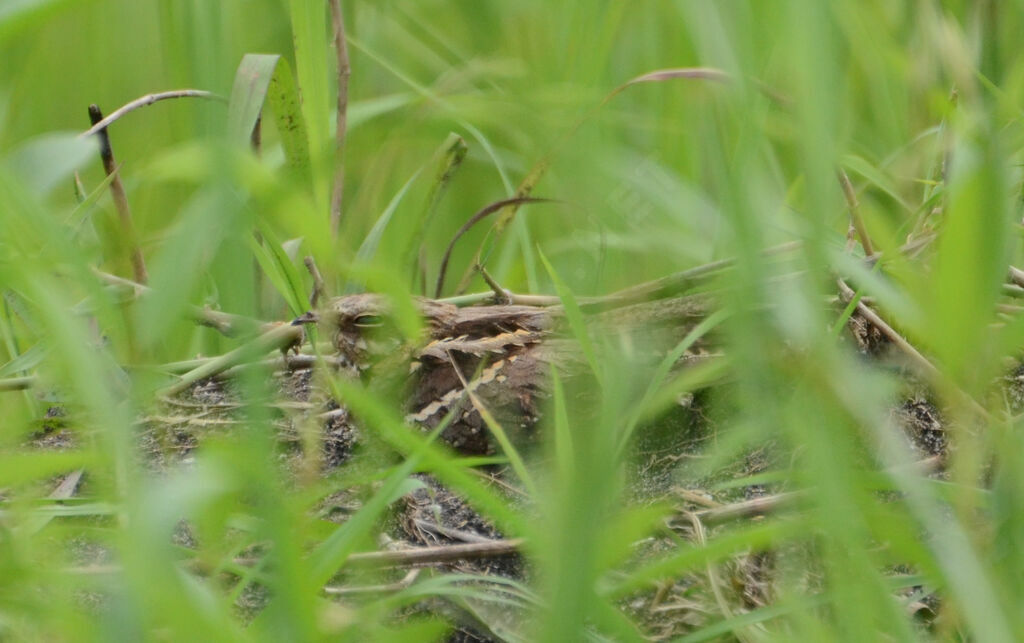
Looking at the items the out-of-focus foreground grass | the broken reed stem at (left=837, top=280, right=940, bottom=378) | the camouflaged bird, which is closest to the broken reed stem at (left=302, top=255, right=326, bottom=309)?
the camouflaged bird

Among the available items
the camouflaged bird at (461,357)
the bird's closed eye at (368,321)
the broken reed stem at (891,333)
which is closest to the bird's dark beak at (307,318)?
the camouflaged bird at (461,357)

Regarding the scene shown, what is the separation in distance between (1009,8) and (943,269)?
4.70 ft

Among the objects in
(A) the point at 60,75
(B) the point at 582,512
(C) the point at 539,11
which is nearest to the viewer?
(B) the point at 582,512

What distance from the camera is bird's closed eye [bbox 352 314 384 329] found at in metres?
2.44

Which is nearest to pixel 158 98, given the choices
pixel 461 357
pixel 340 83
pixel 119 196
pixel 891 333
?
pixel 119 196

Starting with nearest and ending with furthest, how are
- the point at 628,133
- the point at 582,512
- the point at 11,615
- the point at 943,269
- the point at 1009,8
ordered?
the point at 582,512
the point at 943,269
the point at 11,615
the point at 1009,8
the point at 628,133

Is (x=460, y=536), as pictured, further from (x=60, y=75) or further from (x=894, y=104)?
(x=60, y=75)

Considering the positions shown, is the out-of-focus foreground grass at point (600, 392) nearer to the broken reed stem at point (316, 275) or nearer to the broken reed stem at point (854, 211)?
the broken reed stem at point (854, 211)

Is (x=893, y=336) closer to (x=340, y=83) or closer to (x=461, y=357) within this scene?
(x=461, y=357)

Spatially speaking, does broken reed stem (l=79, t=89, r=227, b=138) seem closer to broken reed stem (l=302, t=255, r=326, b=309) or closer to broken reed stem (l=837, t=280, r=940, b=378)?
broken reed stem (l=302, t=255, r=326, b=309)

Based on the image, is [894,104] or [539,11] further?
[894,104]

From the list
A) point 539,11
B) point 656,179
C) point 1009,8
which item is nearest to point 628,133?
point 656,179

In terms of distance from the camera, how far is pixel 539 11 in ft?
5.02

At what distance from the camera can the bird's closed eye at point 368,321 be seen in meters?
2.44
